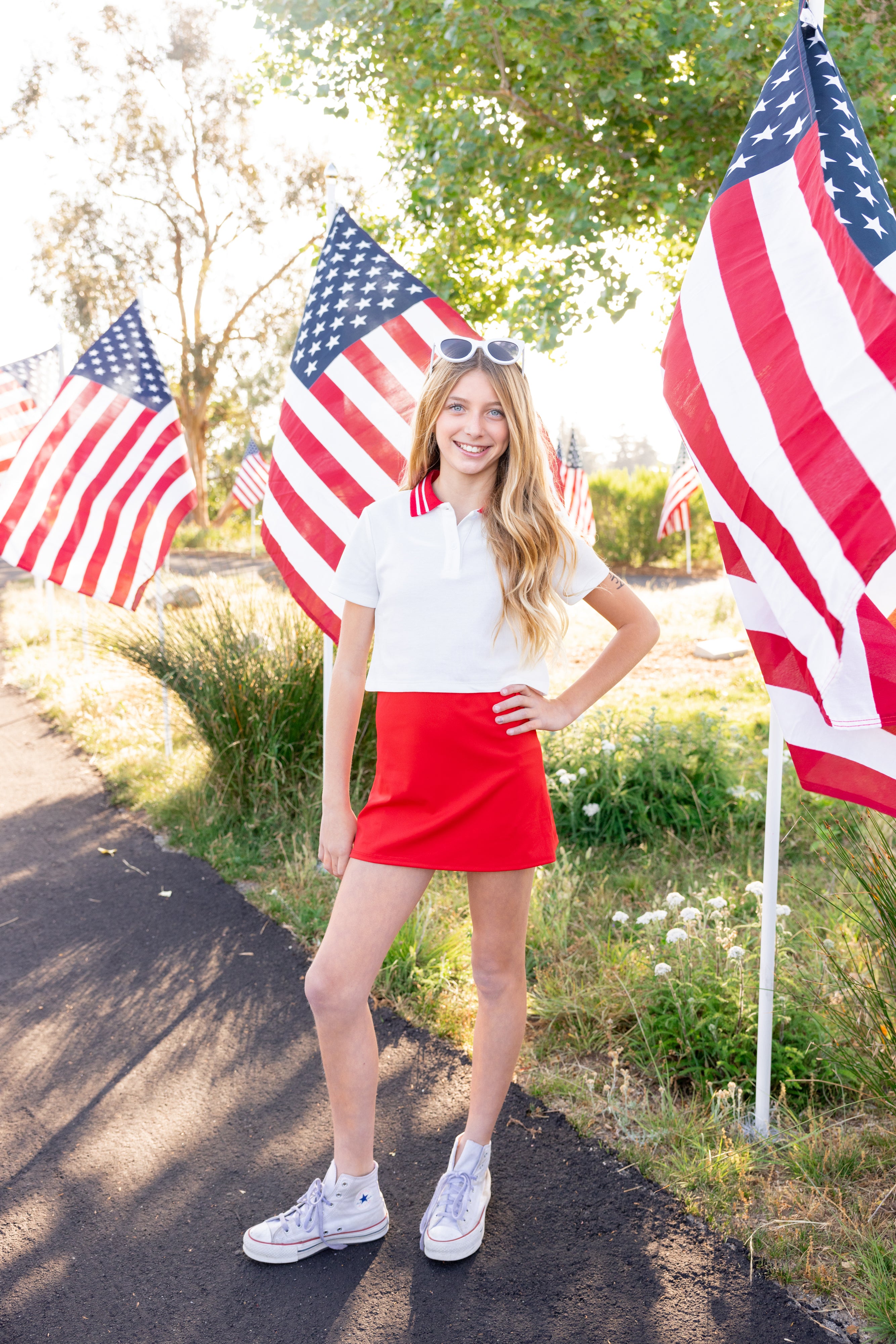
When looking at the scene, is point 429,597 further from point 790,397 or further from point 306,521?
point 306,521

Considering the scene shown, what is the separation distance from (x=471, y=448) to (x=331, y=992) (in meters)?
1.33

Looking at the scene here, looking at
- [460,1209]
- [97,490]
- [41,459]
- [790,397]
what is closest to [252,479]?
[41,459]

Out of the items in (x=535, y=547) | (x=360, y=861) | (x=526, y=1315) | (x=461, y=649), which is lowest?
(x=526, y=1315)

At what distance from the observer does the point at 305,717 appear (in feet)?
18.4

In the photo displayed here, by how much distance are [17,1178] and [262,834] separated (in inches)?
102

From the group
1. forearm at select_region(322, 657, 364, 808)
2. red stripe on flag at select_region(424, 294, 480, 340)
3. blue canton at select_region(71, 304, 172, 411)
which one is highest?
blue canton at select_region(71, 304, 172, 411)

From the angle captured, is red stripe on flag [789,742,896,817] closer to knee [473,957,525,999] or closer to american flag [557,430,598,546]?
knee [473,957,525,999]

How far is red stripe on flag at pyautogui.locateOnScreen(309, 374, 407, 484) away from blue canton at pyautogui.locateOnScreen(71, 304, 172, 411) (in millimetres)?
2604

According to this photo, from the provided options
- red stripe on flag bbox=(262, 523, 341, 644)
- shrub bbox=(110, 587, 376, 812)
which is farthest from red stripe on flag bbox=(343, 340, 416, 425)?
shrub bbox=(110, 587, 376, 812)

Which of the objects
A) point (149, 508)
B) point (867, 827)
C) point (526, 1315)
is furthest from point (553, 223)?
point (526, 1315)

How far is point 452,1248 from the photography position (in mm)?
2471

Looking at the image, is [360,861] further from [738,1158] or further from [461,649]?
[738,1158]

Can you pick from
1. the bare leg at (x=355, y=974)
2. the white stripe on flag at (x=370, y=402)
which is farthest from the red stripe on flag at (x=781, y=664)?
the white stripe on flag at (x=370, y=402)

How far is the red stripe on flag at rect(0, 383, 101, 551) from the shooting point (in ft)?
21.3
